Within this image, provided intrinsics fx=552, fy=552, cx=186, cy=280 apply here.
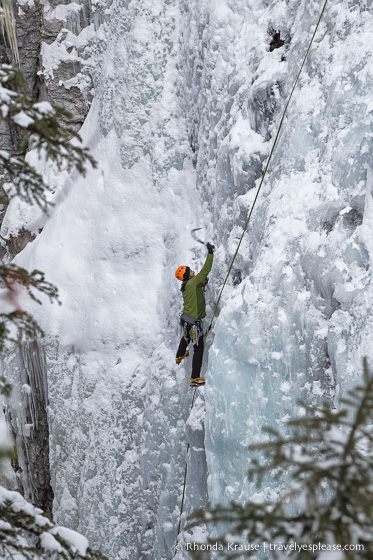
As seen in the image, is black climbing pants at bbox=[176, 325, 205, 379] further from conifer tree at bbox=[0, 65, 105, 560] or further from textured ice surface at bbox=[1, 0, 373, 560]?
conifer tree at bbox=[0, 65, 105, 560]

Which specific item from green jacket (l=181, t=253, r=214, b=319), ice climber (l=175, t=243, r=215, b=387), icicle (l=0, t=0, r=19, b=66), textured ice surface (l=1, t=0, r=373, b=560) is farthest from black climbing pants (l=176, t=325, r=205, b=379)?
icicle (l=0, t=0, r=19, b=66)

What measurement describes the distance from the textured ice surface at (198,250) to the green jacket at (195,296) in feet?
0.69

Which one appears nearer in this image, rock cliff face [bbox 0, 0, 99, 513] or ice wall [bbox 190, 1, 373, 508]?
ice wall [bbox 190, 1, 373, 508]

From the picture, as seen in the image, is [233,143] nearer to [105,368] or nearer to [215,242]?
[215,242]

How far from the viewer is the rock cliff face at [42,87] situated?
24.4ft

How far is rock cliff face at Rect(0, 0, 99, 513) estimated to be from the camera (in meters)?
7.43

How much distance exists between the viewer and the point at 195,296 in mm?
5301

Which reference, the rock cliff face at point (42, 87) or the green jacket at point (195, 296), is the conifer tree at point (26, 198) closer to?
the green jacket at point (195, 296)

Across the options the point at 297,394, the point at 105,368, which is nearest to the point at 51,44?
the point at 105,368

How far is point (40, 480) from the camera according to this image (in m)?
8.00

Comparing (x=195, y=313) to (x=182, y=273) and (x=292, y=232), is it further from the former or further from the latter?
(x=292, y=232)

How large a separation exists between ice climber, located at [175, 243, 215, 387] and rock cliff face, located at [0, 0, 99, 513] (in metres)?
2.59

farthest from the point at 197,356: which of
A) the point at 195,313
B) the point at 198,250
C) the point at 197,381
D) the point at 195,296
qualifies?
the point at 198,250

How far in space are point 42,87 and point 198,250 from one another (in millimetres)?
3996
